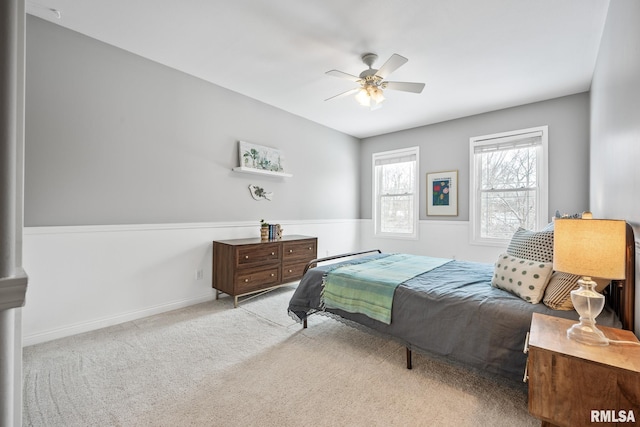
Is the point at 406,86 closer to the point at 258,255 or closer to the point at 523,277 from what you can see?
the point at 523,277

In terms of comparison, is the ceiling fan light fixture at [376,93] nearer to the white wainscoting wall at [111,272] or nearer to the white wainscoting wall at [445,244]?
the white wainscoting wall at [111,272]

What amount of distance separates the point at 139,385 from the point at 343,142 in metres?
4.88

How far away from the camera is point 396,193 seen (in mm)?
5609

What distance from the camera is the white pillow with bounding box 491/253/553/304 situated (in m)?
1.88

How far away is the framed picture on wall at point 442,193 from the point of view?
15.7ft

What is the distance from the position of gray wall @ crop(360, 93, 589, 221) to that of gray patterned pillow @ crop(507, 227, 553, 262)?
217cm

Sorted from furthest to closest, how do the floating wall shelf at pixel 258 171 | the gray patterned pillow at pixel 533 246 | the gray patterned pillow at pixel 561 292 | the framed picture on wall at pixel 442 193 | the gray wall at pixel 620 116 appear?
the framed picture on wall at pixel 442 193 < the floating wall shelf at pixel 258 171 < the gray patterned pillow at pixel 533 246 < the gray patterned pillow at pixel 561 292 < the gray wall at pixel 620 116

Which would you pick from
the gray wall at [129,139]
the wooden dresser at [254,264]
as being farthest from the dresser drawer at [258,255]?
the gray wall at [129,139]

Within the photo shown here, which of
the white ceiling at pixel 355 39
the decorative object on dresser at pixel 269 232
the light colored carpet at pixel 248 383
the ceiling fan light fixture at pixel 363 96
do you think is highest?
the white ceiling at pixel 355 39

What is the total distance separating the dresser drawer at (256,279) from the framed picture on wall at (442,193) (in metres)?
2.93

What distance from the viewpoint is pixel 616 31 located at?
1985 millimetres

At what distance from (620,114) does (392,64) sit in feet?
5.33

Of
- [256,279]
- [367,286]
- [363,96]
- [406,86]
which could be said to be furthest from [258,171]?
[367,286]

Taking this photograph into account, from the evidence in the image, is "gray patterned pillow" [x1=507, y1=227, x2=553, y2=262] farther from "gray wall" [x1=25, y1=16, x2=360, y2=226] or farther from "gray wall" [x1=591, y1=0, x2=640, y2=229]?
"gray wall" [x1=25, y1=16, x2=360, y2=226]
